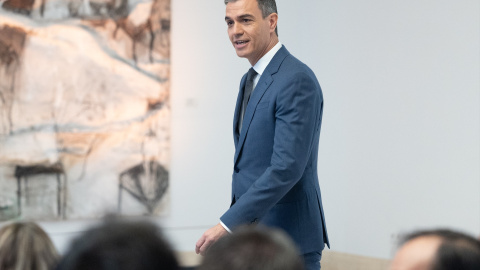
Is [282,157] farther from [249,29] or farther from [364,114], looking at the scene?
[364,114]

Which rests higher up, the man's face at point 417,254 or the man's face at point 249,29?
the man's face at point 249,29

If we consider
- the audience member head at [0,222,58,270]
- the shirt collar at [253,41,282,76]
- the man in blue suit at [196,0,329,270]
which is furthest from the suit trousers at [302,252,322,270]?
the audience member head at [0,222,58,270]

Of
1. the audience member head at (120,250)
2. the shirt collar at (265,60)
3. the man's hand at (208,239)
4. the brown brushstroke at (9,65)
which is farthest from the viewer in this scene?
the brown brushstroke at (9,65)

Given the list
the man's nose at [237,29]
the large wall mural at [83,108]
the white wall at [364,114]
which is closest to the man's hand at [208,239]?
the man's nose at [237,29]

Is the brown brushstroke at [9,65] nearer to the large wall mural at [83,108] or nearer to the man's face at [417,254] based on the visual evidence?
the large wall mural at [83,108]

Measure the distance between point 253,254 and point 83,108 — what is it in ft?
12.7

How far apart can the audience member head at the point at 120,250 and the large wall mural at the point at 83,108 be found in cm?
369

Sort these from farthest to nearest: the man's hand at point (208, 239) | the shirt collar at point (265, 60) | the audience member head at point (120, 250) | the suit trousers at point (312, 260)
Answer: the shirt collar at point (265, 60)
the suit trousers at point (312, 260)
the man's hand at point (208, 239)
the audience member head at point (120, 250)

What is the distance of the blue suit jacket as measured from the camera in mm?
2674

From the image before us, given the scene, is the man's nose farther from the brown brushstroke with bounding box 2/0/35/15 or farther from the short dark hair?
the brown brushstroke with bounding box 2/0/35/15

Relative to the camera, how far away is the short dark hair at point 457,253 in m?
1.45

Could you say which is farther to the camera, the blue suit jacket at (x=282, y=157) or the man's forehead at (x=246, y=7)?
the man's forehead at (x=246, y=7)

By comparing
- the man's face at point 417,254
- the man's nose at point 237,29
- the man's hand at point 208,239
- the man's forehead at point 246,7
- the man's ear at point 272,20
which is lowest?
the man's hand at point 208,239

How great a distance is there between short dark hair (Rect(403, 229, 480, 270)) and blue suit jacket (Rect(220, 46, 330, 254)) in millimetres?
1187
